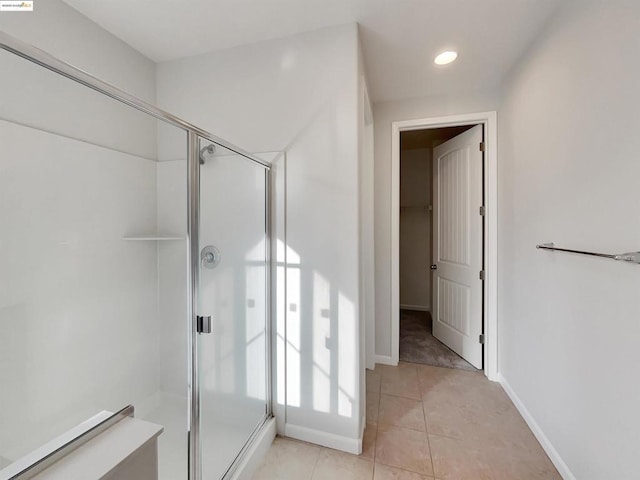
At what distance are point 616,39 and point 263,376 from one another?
2420mm

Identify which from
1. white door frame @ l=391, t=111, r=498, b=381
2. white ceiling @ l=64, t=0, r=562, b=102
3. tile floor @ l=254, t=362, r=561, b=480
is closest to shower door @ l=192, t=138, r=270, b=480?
tile floor @ l=254, t=362, r=561, b=480

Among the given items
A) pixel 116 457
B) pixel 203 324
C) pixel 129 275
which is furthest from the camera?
pixel 129 275

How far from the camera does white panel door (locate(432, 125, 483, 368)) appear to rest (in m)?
2.47

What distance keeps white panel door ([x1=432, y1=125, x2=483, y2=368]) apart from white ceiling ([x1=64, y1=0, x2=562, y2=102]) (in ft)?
2.59

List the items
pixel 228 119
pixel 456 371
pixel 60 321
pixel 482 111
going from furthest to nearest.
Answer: pixel 456 371 < pixel 482 111 < pixel 228 119 < pixel 60 321

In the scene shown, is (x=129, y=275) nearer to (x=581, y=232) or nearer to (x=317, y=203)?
(x=317, y=203)

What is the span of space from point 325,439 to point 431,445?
2.16 ft

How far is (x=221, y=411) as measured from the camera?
4.65ft

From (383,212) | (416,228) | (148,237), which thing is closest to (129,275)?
(148,237)

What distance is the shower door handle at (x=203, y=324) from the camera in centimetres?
126

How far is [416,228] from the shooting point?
175 inches

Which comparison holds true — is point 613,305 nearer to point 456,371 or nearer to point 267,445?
point 456,371

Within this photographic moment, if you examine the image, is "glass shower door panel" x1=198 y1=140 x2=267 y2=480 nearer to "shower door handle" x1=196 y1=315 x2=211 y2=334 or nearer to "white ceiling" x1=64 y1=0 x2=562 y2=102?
"shower door handle" x1=196 y1=315 x2=211 y2=334

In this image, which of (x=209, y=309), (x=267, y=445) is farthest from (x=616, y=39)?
(x=267, y=445)
